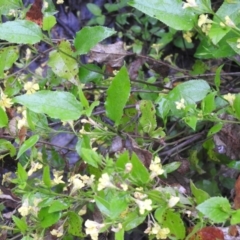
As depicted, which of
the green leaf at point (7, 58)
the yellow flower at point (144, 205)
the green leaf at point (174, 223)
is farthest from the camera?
the green leaf at point (7, 58)

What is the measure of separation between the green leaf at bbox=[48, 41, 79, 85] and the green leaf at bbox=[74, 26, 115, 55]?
0.09 feet

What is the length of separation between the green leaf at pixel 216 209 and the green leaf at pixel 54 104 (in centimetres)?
25

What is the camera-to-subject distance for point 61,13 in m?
2.03

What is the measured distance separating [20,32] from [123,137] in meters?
0.27

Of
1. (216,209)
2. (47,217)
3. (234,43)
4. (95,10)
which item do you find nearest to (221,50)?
(234,43)

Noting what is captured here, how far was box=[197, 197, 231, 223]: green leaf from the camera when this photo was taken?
72cm

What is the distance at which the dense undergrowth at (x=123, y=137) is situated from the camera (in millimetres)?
733

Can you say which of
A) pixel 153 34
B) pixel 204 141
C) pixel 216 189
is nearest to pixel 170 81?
pixel 204 141

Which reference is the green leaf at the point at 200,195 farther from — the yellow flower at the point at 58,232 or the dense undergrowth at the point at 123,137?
the yellow flower at the point at 58,232

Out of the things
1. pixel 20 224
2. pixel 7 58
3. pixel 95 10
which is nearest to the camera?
pixel 20 224

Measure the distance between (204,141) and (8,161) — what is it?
0.43 meters

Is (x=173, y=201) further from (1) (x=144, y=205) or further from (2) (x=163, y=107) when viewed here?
(2) (x=163, y=107)

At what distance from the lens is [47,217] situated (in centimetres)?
88

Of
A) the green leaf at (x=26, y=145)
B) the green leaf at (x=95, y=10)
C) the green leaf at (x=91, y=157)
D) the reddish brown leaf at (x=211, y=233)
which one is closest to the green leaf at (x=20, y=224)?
the green leaf at (x=26, y=145)
